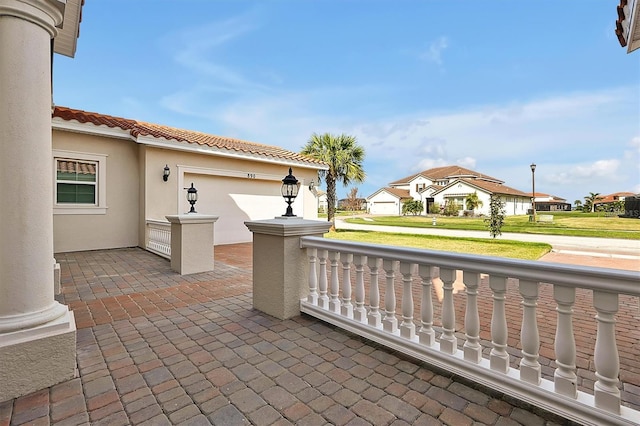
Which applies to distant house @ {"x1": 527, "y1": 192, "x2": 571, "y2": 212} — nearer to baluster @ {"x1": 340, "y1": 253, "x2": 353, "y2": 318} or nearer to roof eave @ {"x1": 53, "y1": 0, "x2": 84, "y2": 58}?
baluster @ {"x1": 340, "y1": 253, "x2": 353, "y2": 318}

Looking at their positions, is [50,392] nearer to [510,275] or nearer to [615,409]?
[510,275]

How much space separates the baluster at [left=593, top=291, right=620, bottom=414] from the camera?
62.5 inches

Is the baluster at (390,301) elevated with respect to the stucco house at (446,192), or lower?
lower

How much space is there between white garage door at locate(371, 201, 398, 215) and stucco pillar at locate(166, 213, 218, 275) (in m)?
40.4

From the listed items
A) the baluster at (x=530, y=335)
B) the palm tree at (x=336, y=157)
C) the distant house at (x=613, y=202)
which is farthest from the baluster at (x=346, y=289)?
the distant house at (x=613, y=202)

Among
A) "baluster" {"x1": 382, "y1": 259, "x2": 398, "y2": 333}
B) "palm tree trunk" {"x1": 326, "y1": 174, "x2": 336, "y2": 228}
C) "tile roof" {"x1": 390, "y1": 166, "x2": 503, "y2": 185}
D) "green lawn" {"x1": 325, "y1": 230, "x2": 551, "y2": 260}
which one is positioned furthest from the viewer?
"tile roof" {"x1": 390, "y1": 166, "x2": 503, "y2": 185}

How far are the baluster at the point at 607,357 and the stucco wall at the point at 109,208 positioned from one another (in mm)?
10253

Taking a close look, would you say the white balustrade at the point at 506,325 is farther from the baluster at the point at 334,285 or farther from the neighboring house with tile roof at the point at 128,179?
the neighboring house with tile roof at the point at 128,179

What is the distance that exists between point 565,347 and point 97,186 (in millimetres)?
10236

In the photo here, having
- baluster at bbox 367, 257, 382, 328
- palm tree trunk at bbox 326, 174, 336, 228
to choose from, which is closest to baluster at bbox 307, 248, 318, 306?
baluster at bbox 367, 257, 382, 328

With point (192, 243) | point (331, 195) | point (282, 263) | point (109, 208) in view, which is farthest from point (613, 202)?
point (109, 208)

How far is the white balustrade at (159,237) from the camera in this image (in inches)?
281

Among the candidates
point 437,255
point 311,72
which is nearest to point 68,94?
point 311,72

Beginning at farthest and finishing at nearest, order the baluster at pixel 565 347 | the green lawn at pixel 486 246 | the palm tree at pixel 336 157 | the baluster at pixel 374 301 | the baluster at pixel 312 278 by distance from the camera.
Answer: the palm tree at pixel 336 157 → the green lawn at pixel 486 246 → the baluster at pixel 312 278 → the baluster at pixel 374 301 → the baluster at pixel 565 347
